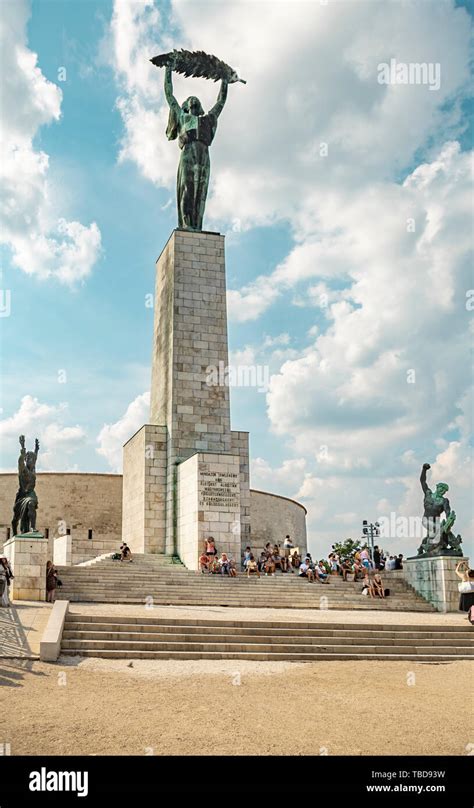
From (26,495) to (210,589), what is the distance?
4.82 metres

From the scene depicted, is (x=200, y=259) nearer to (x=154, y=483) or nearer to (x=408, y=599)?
(x=154, y=483)

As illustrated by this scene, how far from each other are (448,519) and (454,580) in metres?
1.48

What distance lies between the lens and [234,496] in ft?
73.0

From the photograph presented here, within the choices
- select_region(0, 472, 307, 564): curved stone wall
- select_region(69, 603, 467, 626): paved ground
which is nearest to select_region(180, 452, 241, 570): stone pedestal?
select_region(69, 603, 467, 626): paved ground

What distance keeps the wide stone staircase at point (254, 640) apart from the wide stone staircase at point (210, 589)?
4.70 metres

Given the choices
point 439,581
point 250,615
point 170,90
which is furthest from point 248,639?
point 170,90

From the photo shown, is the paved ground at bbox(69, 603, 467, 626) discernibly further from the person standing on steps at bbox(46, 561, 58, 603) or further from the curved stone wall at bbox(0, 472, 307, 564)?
the curved stone wall at bbox(0, 472, 307, 564)

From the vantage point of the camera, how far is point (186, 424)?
2508 centimetres

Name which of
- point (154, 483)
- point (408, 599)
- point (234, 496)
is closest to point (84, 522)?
point (154, 483)

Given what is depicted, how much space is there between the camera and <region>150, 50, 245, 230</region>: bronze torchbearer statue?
2720 cm

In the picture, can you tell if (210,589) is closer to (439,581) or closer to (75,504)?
(439,581)

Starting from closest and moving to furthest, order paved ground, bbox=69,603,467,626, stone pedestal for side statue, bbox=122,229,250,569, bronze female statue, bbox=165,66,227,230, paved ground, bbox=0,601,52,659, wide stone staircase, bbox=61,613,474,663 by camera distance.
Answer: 1. paved ground, bbox=0,601,52,659
2. wide stone staircase, bbox=61,613,474,663
3. paved ground, bbox=69,603,467,626
4. stone pedestal for side statue, bbox=122,229,250,569
5. bronze female statue, bbox=165,66,227,230

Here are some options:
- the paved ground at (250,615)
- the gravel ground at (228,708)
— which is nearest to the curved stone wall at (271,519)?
the paved ground at (250,615)

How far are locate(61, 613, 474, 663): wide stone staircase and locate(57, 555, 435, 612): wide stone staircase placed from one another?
4703mm
